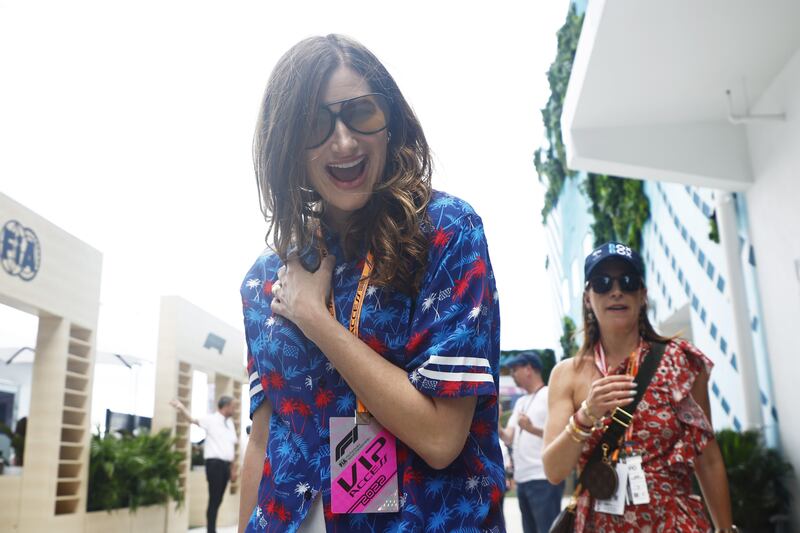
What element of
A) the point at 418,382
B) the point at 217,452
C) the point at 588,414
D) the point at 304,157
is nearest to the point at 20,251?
the point at 217,452

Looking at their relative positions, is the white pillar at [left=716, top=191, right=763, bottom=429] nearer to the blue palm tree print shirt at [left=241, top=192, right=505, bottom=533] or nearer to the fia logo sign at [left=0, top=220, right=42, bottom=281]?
the blue palm tree print shirt at [left=241, top=192, right=505, bottom=533]

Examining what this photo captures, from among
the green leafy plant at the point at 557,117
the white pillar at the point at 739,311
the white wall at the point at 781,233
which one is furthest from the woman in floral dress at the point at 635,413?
the green leafy plant at the point at 557,117

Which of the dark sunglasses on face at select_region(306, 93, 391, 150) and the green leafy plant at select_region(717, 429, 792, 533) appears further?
the green leafy plant at select_region(717, 429, 792, 533)

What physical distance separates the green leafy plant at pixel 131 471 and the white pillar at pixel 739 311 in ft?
25.4

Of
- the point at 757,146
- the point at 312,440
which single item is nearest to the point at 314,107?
the point at 312,440

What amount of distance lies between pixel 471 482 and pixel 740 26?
15.1 ft

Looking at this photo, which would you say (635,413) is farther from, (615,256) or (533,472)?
(533,472)

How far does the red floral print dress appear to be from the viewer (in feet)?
7.62

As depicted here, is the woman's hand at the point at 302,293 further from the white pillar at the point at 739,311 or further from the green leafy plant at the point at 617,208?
the green leafy plant at the point at 617,208

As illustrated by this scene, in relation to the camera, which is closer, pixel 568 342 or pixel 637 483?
pixel 637 483

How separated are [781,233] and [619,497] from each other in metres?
3.76

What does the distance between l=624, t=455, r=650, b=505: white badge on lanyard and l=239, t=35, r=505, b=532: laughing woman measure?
53.2 inches

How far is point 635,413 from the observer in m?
2.49

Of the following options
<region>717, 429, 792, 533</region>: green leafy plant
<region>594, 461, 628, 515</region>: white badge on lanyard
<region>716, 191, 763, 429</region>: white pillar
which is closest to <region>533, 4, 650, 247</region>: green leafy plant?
<region>716, 191, 763, 429</region>: white pillar
